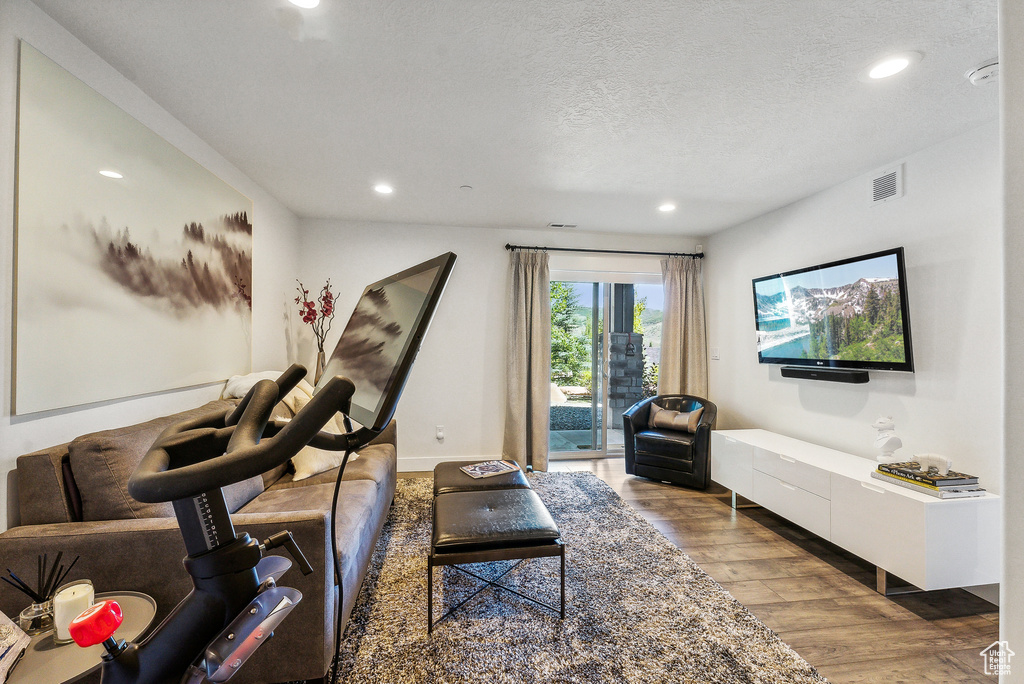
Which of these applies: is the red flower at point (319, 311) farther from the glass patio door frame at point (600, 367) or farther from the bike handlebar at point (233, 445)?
the bike handlebar at point (233, 445)

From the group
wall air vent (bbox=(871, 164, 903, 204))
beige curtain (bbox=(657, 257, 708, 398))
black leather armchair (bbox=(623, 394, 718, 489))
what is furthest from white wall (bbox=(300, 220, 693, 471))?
wall air vent (bbox=(871, 164, 903, 204))

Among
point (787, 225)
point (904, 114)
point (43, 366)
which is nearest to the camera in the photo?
point (43, 366)

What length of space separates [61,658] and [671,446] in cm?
373

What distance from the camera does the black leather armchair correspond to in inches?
147

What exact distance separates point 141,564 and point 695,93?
2.82 meters

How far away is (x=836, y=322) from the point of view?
A: 2971 millimetres

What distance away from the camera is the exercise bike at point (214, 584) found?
49 centimetres

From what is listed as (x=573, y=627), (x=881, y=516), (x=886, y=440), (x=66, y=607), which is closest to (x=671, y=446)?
(x=886, y=440)

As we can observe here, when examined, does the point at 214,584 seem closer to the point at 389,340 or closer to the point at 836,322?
the point at 389,340

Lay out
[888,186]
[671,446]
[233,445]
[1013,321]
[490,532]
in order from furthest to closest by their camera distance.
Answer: [671,446]
[888,186]
[490,532]
[1013,321]
[233,445]

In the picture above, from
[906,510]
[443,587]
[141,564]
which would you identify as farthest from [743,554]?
[141,564]

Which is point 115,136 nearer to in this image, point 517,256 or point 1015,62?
point 1015,62

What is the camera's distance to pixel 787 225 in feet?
11.9

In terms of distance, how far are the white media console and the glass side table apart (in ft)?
9.51
